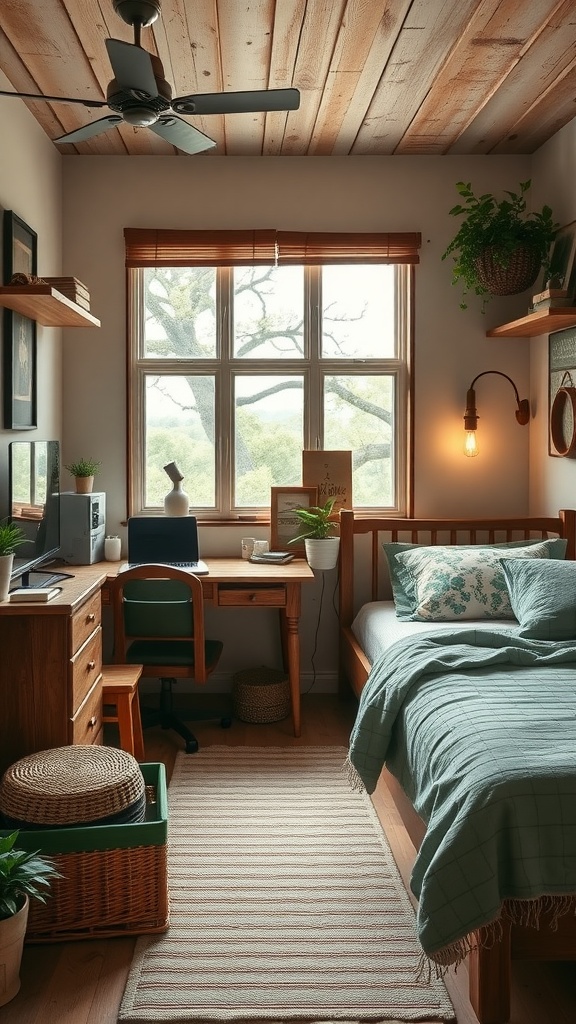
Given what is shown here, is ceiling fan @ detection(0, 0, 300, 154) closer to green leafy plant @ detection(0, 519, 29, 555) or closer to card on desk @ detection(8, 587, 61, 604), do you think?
green leafy plant @ detection(0, 519, 29, 555)

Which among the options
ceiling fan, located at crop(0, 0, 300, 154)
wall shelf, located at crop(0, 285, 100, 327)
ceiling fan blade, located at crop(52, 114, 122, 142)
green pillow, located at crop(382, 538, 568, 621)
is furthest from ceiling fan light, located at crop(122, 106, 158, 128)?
green pillow, located at crop(382, 538, 568, 621)

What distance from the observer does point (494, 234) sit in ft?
12.6

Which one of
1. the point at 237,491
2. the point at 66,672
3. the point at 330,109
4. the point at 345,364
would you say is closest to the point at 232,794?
the point at 66,672

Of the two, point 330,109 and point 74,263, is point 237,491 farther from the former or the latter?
point 330,109

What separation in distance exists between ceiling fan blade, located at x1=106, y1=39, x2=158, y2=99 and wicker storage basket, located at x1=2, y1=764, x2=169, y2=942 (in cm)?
194

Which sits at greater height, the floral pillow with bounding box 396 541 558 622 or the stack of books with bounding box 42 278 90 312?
the stack of books with bounding box 42 278 90 312

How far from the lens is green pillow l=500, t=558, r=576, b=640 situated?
118 inches

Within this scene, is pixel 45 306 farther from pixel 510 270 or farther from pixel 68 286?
pixel 510 270

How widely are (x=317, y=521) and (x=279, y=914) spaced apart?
6.61ft

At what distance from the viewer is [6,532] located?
2621 mm

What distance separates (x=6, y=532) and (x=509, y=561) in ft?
6.28

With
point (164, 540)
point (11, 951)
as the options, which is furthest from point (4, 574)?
point (164, 540)

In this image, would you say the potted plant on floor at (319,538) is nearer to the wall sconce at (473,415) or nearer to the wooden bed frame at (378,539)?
the wooden bed frame at (378,539)

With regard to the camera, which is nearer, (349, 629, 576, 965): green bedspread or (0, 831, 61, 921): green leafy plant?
(349, 629, 576, 965): green bedspread
